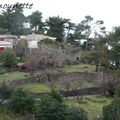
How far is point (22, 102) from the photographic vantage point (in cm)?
1964

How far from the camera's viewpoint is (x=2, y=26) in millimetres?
52500

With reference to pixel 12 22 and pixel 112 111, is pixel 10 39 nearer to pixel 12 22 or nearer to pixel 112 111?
pixel 12 22

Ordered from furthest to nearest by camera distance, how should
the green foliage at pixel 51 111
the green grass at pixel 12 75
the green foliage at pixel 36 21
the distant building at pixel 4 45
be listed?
1. the green foliage at pixel 36 21
2. the distant building at pixel 4 45
3. the green grass at pixel 12 75
4. the green foliage at pixel 51 111

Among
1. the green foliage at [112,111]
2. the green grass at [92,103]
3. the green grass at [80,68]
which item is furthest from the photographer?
the green grass at [80,68]

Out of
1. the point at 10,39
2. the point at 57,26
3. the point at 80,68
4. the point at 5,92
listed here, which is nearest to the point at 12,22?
the point at 57,26

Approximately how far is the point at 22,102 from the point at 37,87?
896 centimetres

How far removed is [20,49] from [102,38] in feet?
29.6

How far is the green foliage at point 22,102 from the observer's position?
64.3 feet

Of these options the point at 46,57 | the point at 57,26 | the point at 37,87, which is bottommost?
the point at 37,87

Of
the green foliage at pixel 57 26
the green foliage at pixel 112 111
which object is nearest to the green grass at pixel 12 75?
the green foliage at pixel 112 111

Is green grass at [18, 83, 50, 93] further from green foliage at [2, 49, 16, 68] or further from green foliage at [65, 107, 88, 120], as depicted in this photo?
green foliage at [65, 107, 88, 120]

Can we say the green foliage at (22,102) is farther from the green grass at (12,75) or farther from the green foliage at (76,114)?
the green grass at (12,75)

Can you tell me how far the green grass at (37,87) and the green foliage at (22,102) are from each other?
20.8 ft

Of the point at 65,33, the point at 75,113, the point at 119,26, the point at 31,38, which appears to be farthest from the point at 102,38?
the point at 75,113
